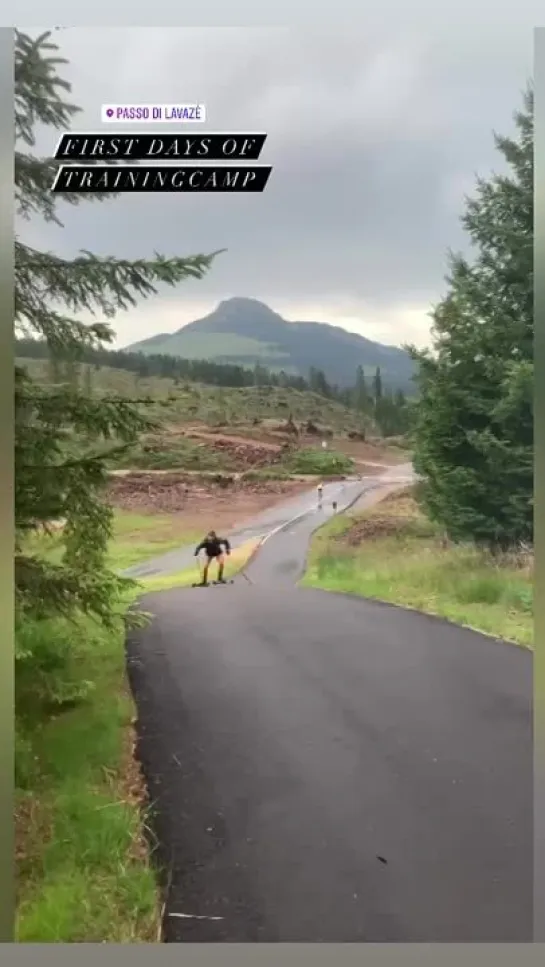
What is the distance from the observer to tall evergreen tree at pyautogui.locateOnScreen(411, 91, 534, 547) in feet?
6.56

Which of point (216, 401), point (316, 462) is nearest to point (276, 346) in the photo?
point (216, 401)

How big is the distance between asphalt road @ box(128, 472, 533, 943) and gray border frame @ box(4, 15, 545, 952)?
0.12 ft

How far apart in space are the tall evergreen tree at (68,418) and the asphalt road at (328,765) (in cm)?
29

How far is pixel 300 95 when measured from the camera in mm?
1997

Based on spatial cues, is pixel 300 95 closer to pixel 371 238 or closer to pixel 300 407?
pixel 371 238

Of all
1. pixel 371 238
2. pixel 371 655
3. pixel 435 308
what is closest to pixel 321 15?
pixel 371 238

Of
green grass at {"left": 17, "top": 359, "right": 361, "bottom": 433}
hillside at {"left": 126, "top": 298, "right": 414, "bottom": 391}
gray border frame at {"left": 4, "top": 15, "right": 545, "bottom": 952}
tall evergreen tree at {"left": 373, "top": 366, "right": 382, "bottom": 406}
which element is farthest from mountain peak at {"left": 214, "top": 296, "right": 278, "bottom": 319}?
gray border frame at {"left": 4, "top": 15, "right": 545, "bottom": 952}

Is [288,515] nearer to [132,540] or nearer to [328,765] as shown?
[132,540]

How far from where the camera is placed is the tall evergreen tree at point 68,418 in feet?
Result: 6.55

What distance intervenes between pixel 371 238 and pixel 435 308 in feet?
0.97

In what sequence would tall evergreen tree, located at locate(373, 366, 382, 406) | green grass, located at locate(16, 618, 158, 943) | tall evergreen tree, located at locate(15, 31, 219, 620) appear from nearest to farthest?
green grass, located at locate(16, 618, 158, 943)
tall evergreen tree, located at locate(15, 31, 219, 620)
tall evergreen tree, located at locate(373, 366, 382, 406)

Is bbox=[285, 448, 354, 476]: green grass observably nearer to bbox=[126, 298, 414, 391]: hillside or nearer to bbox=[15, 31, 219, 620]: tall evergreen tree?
bbox=[126, 298, 414, 391]: hillside

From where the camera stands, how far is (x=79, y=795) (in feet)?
6.35

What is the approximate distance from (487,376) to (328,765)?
1.28m
